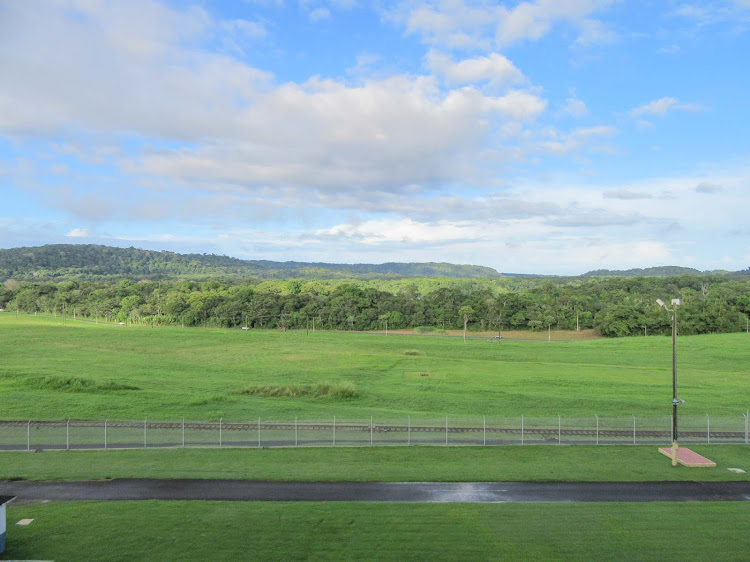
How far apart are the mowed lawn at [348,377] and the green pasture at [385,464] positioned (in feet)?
28.7

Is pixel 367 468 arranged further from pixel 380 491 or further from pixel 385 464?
pixel 380 491

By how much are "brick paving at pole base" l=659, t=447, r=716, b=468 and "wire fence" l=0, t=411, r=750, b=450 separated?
2.16 meters

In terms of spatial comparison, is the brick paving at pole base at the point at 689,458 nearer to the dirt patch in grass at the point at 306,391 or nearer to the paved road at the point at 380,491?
the paved road at the point at 380,491

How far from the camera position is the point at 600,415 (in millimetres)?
38938

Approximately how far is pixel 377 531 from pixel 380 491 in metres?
4.15

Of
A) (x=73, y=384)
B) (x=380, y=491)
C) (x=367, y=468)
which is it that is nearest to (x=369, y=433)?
(x=367, y=468)

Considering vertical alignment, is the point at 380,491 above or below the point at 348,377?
above

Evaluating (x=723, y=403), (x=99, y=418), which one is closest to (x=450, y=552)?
(x=99, y=418)

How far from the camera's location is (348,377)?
5856 centimetres

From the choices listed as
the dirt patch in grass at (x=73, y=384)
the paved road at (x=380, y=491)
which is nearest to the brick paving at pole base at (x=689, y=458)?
the paved road at (x=380, y=491)

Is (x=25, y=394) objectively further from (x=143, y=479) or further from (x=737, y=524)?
(x=737, y=524)

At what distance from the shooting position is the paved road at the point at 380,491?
22.0 m

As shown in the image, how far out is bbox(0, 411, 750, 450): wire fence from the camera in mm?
30469

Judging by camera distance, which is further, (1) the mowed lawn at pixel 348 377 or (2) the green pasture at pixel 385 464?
(1) the mowed lawn at pixel 348 377
